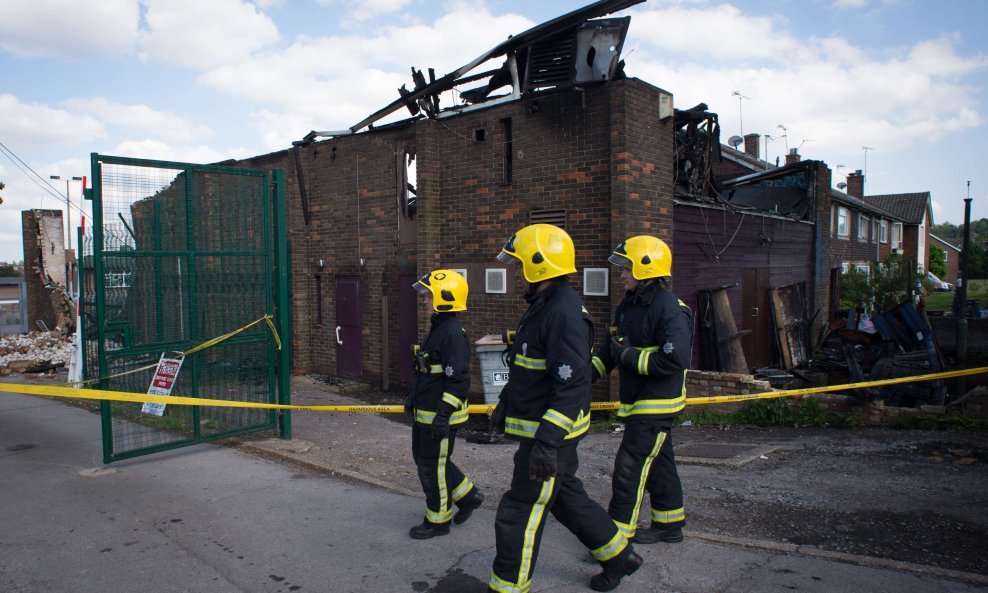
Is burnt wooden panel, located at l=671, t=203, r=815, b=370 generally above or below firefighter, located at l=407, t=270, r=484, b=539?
above

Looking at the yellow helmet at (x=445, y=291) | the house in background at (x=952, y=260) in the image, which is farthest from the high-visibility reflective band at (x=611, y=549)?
the house in background at (x=952, y=260)

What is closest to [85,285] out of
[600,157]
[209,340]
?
[209,340]

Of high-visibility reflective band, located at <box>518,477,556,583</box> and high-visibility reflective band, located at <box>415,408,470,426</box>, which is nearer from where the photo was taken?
high-visibility reflective band, located at <box>518,477,556,583</box>

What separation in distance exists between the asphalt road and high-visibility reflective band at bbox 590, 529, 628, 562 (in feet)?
0.99

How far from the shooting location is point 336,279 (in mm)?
12477

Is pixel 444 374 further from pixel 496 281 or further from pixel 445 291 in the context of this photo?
pixel 496 281

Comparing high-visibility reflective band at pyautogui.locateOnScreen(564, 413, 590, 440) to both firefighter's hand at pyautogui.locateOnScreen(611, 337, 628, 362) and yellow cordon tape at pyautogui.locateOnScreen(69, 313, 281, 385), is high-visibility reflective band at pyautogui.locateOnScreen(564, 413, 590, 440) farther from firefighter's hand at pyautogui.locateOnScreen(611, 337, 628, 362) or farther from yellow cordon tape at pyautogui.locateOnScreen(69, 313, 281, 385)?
yellow cordon tape at pyautogui.locateOnScreen(69, 313, 281, 385)

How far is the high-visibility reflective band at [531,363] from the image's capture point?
347 cm

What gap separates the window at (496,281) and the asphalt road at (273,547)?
451cm

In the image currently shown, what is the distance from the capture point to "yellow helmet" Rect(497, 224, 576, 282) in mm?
3566

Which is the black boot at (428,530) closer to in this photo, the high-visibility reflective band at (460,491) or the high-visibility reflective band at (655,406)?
the high-visibility reflective band at (460,491)

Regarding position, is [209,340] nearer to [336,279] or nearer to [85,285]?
[85,285]

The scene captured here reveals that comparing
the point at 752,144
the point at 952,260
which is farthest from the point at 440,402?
the point at 952,260

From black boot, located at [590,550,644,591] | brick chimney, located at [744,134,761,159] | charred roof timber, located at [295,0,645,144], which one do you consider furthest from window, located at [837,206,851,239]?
black boot, located at [590,550,644,591]
